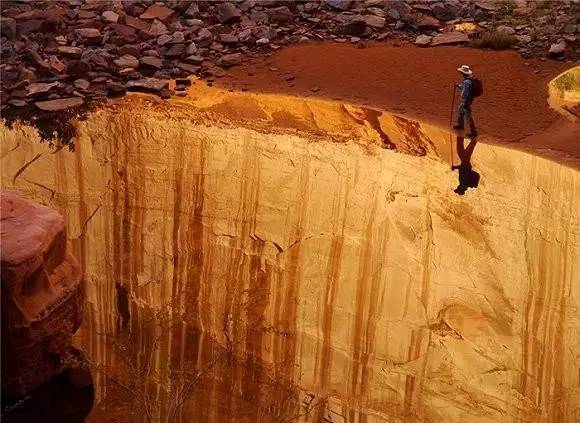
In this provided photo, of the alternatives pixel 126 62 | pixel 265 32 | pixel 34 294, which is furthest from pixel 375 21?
pixel 34 294

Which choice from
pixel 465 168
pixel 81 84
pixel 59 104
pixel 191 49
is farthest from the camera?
pixel 191 49

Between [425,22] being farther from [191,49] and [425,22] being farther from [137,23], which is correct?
[137,23]

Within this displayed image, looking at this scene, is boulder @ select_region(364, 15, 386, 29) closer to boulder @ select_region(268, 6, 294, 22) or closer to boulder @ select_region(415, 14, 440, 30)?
boulder @ select_region(415, 14, 440, 30)

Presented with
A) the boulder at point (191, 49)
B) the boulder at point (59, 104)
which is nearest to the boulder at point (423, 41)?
the boulder at point (191, 49)

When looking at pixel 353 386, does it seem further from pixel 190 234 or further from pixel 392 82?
pixel 392 82

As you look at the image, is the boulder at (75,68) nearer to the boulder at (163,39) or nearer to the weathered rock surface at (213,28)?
the weathered rock surface at (213,28)

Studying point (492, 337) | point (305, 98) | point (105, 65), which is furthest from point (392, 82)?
point (492, 337)
